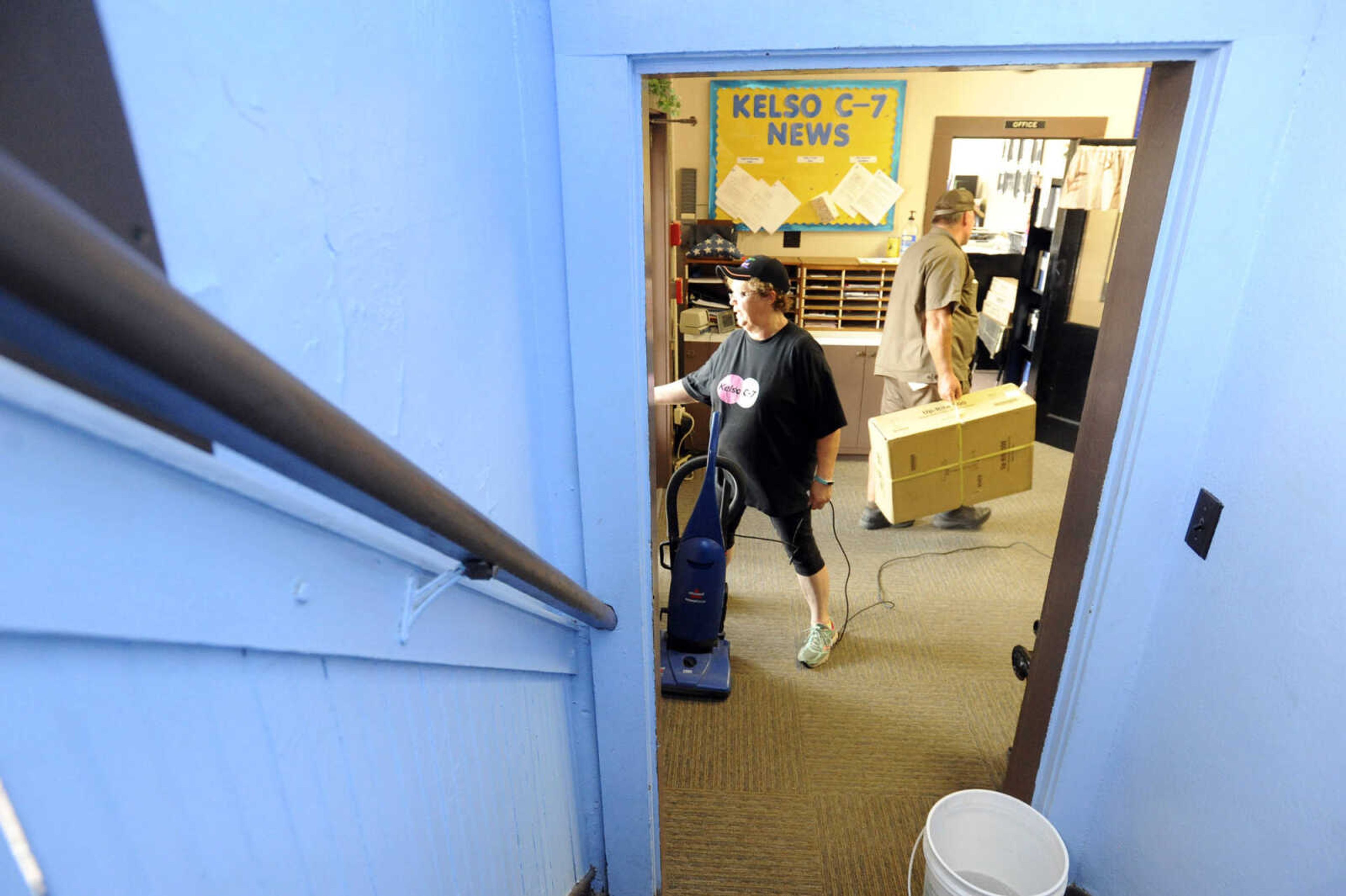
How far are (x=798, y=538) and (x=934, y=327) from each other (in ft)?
4.57

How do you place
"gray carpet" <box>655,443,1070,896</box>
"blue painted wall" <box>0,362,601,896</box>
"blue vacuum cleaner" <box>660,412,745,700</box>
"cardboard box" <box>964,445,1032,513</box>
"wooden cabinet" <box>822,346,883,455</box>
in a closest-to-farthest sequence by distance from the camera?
"blue painted wall" <box>0,362,601,896</box>, "gray carpet" <box>655,443,1070,896</box>, "blue vacuum cleaner" <box>660,412,745,700</box>, "cardboard box" <box>964,445,1032,513</box>, "wooden cabinet" <box>822,346,883,455</box>

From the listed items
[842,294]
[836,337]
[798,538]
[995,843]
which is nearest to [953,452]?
[798,538]

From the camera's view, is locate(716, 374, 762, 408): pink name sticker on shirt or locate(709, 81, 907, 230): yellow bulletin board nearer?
locate(716, 374, 762, 408): pink name sticker on shirt

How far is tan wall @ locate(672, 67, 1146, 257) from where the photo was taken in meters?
4.88

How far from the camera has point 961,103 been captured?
4938 millimetres

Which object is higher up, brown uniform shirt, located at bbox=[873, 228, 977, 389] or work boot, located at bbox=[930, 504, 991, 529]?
brown uniform shirt, located at bbox=[873, 228, 977, 389]

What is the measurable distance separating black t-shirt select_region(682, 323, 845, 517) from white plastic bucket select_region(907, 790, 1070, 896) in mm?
1254

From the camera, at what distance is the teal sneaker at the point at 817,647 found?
3.02 m

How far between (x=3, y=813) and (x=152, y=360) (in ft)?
0.85

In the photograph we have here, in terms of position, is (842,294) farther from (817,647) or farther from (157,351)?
(157,351)

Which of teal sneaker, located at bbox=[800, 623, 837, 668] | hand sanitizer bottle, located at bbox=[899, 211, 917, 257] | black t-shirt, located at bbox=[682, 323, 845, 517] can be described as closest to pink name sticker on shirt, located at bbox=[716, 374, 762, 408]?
black t-shirt, located at bbox=[682, 323, 845, 517]

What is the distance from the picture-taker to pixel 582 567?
160 centimetres

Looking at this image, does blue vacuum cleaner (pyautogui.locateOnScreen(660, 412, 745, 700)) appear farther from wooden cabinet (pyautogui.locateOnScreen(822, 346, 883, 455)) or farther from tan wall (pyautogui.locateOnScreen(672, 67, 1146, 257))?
tan wall (pyautogui.locateOnScreen(672, 67, 1146, 257))

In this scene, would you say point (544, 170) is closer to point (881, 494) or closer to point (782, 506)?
point (782, 506)
